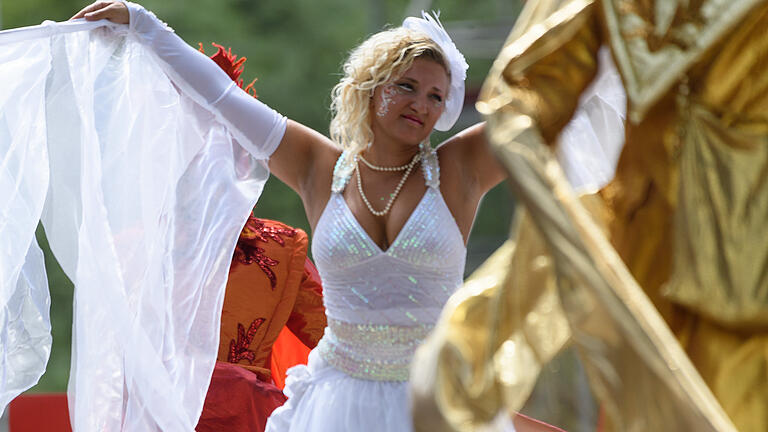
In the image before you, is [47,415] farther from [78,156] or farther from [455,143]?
[455,143]

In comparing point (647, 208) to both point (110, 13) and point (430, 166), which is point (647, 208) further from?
point (110, 13)

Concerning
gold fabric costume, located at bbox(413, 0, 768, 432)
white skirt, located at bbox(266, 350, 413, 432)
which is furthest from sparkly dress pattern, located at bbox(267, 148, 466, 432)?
gold fabric costume, located at bbox(413, 0, 768, 432)

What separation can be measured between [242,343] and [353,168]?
944mm

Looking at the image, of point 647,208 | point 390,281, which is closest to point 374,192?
point 390,281

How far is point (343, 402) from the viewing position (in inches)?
112

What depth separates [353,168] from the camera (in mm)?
2975

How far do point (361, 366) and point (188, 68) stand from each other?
2.76 feet

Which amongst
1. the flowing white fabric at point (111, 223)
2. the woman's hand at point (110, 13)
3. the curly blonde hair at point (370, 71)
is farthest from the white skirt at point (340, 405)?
the woman's hand at point (110, 13)

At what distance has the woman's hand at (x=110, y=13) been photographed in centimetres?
308

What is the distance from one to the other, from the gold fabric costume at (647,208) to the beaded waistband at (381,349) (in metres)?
1.14

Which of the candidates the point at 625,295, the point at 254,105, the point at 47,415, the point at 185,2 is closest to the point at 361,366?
the point at 254,105

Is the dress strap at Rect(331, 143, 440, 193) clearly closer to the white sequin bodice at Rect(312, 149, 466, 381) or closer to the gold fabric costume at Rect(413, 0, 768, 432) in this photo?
→ the white sequin bodice at Rect(312, 149, 466, 381)

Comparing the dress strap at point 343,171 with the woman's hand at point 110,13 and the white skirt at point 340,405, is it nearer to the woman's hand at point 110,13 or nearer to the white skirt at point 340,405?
the white skirt at point 340,405

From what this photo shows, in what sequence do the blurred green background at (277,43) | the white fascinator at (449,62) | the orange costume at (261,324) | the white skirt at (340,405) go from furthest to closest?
the blurred green background at (277,43)
the orange costume at (261,324)
the white fascinator at (449,62)
the white skirt at (340,405)
